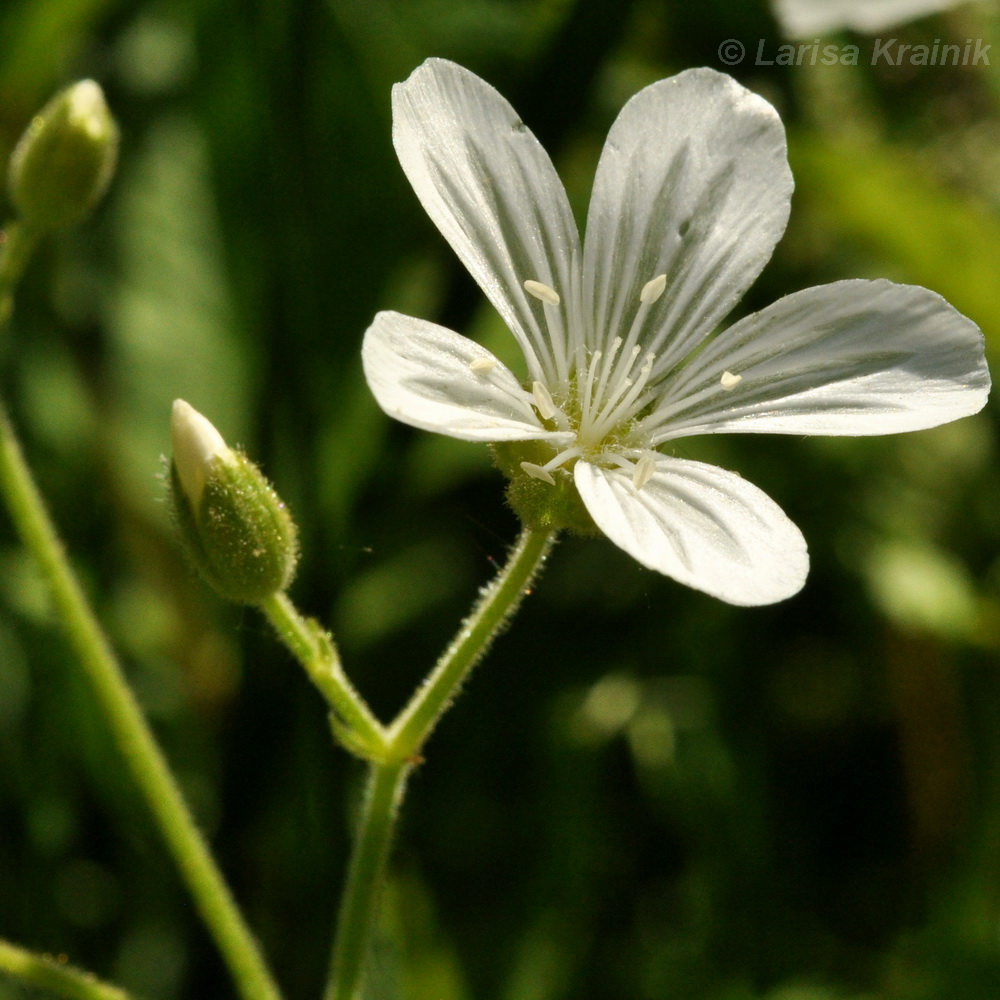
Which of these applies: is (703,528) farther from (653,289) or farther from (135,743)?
(135,743)

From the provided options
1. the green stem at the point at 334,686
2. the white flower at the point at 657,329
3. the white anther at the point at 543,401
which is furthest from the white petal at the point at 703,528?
the green stem at the point at 334,686

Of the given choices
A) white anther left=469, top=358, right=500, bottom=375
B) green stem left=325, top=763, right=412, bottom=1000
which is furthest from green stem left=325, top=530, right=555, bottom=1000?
white anther left=469, top=358, right=500, bottom=375

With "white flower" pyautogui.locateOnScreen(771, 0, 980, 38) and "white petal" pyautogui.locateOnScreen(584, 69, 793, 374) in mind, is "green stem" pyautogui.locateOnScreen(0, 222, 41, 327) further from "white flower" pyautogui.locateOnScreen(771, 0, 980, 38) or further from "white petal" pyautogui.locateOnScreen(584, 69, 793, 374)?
"white flower" pyautogui.locateOnScreen(771, 0, 980, 38)

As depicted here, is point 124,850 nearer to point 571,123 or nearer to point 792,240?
point 571,123

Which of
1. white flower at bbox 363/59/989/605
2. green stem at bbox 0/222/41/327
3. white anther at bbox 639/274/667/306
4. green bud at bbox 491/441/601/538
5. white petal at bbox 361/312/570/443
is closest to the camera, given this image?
white petal at bbox 361/312/570/443

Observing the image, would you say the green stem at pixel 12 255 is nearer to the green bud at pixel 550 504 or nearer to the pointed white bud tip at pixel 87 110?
the pointed white bud tip at pixel 87 110

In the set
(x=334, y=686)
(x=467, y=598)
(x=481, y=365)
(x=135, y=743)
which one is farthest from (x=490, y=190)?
(x=467, y=598)
